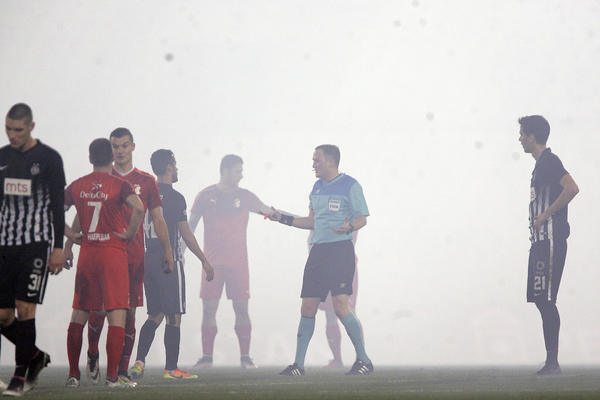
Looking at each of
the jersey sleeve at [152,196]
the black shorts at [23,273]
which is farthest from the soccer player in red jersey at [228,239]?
the black shorts at [23,273]

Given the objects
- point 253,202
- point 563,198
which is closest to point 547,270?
point 563,198

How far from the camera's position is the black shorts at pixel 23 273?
16.1ft

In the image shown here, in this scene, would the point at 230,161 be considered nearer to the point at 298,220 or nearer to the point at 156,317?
the point at 298,220

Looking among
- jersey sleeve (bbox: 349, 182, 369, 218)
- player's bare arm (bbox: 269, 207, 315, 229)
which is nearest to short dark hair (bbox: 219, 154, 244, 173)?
player's bare arm (bbox: 269, 207, 315, 229)

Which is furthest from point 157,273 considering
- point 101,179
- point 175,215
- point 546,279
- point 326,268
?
point 546,279

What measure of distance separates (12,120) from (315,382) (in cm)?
280

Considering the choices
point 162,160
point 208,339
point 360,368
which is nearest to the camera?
point 162,160

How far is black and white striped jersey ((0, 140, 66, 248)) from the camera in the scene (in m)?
5.04

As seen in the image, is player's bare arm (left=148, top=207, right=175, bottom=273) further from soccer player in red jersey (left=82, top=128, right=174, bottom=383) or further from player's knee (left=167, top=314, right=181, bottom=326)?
player's knee (left=167, top=314, right=181, bottom=326)

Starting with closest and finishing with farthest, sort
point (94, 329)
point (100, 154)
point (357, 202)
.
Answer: point (100, 154), point (94, 329), point (357, 202)

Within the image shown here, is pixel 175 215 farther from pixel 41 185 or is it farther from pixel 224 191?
pixel 224 191

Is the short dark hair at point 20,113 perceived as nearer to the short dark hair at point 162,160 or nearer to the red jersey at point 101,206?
the red jersey at point 101,206

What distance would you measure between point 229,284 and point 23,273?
625cm

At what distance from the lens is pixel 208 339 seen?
427 inches
